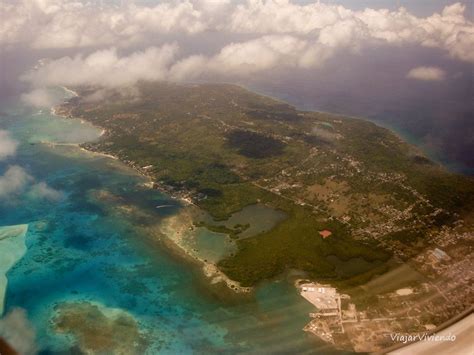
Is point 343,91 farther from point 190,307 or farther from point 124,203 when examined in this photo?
point 190,307

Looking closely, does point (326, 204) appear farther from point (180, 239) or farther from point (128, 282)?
point (128, 282)

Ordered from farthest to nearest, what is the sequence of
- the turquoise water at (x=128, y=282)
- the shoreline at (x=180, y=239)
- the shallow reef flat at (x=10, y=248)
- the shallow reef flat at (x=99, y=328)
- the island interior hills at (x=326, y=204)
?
1. the shallow reef flat at (x=10, y=248)
2. the shoreline at (x=180, y=239)
3. the island interior hills at (x=326, y=204)
4. the turquoise water at (x=128, y=282)
5. the shallow reef flat at (x=99, y=328)

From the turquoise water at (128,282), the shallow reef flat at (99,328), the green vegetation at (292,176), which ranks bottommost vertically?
the shallow reef flat at (99,328)

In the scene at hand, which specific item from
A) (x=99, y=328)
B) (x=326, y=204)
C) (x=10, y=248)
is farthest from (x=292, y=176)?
(x=10, y=248)

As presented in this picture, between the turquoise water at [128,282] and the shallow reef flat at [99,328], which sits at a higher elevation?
the turquoise water at [128,282]

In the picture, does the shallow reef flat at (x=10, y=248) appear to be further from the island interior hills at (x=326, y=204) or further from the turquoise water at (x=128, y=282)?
the island interior hills at (x=326, y=204)

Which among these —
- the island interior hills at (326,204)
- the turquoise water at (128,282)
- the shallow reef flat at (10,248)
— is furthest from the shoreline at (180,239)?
the shallow reef flat at (10,248)
